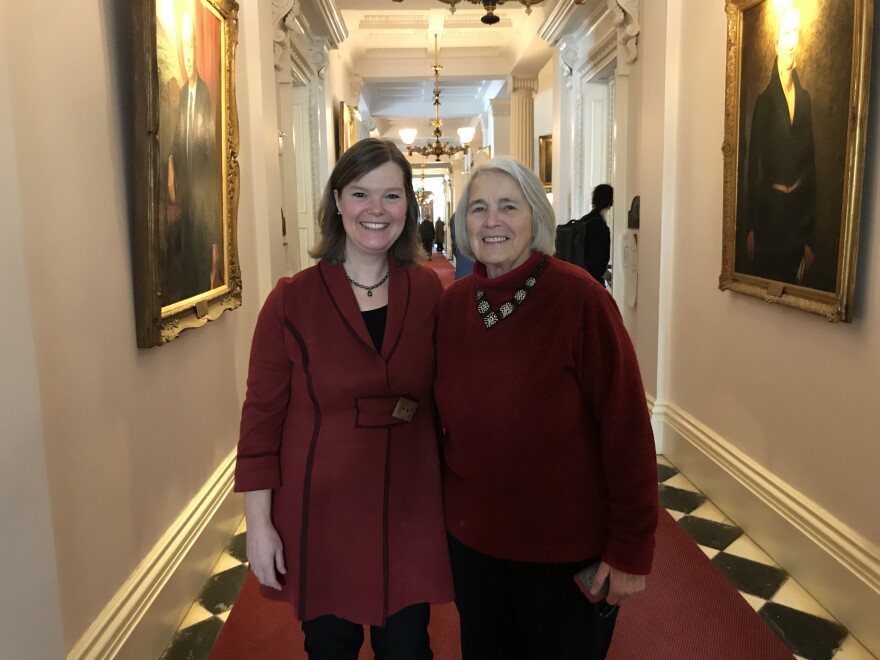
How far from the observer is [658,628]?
9.70ft

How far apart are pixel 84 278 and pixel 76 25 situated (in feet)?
2.66

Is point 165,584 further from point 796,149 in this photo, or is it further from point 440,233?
point 440,233

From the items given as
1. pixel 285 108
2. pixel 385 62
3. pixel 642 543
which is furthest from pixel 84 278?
pixel 385 62

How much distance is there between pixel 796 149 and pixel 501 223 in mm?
2125

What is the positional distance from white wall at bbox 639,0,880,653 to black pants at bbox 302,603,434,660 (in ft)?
6.29

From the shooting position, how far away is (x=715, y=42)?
4219 mm

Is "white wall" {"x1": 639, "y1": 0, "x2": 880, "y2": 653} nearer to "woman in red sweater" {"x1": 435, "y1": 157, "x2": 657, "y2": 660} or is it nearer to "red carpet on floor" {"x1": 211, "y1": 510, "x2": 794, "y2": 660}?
"red carpet on floor" {"x1": 211, "y1": 510, "x2": 794, "y2": 660}

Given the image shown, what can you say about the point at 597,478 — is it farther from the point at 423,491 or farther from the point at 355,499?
the point at 355,499

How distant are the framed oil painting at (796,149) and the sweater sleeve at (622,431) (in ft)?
5.66

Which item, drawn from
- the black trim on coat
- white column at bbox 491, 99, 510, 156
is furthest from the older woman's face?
white column at bbox 491, 99, 510, 156

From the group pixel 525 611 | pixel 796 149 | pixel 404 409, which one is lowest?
pixel 525 611

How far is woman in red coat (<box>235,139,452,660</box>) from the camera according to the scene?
71.2 inches

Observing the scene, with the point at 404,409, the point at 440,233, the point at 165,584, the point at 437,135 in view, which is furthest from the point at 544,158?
the point at 440,233

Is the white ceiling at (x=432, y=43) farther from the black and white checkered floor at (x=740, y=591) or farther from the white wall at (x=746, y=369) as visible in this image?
the black and white checkered floor at (x=740, y=591)
